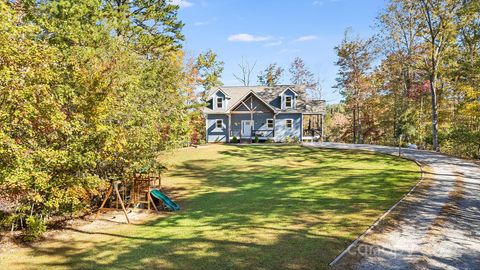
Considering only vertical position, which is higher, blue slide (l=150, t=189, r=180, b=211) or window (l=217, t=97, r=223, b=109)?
window (l=217, t=97, r=223, b=109)

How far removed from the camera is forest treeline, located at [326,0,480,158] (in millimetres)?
27531

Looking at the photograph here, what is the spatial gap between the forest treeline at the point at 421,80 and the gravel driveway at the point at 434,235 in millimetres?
9638

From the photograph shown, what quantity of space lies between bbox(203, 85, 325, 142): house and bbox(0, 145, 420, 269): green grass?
15.4 metres

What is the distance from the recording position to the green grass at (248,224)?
8.68 m

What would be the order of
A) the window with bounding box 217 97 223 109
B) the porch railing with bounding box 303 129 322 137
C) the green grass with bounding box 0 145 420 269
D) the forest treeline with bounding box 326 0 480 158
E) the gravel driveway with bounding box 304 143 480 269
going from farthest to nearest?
the porch railing with bounding box 303 129 322 137 → the window with bounding box 217 97 223 109 → the forest treeline with bounding box 326 0 480 158 → the green grass with bounding box 0 145 420 269 → the gravel driveway with bounding box 304 143 480 269

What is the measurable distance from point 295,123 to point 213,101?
10205 mm

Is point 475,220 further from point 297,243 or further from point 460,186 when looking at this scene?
point 297,243

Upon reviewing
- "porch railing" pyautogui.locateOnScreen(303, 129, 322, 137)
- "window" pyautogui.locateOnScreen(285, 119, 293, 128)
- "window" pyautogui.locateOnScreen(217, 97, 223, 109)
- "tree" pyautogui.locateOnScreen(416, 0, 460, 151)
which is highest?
"tree" pyautogui.locateOnScreen(416, 0, 460, 151)

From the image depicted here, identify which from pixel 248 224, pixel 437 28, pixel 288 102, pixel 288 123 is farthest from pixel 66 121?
pixel 437 28

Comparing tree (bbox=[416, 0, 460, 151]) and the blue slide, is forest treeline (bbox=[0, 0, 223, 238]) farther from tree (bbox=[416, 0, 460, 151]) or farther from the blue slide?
tree (bbox=[416, 0, 460, 151])

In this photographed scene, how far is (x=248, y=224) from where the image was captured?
37.6 ft

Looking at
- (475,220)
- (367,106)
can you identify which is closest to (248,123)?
(367,106)

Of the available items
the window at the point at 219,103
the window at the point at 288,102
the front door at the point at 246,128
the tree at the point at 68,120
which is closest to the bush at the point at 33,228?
the tree at the point at 68,120

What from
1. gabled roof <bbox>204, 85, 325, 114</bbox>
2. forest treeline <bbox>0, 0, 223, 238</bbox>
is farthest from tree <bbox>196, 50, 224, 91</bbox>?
forest treeline <bbox>0, 0, 223, 238</bbox>
